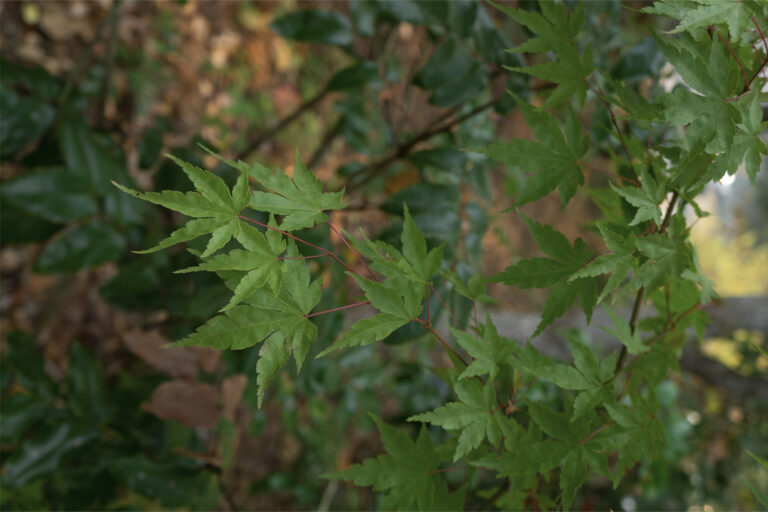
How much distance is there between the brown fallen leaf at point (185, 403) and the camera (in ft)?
2.57

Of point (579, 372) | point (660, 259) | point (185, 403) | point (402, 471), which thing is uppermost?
point (660, 259)

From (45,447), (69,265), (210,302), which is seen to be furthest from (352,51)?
(45,447)

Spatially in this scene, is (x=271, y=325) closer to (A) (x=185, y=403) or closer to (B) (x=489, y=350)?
(B) (x=489, y=350)

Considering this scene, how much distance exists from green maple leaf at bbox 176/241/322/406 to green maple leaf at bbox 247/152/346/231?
33 mm

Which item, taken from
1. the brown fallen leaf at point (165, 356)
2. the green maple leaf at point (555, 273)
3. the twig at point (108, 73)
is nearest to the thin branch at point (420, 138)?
the green maple leaf at point (555, 273)

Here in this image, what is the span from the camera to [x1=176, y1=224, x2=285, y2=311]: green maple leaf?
42 cm

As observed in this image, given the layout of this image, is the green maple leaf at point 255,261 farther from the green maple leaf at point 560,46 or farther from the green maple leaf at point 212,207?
the green maple leaf at point 560,46

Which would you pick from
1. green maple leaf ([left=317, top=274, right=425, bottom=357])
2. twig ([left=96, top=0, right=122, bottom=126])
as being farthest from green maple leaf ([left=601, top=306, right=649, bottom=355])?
twig ([left=96, top=0, right=122, bottom=126])

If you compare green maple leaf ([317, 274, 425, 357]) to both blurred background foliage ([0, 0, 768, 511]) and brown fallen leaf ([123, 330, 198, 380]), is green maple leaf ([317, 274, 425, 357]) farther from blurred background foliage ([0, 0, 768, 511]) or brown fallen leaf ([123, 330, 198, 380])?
brown fallen leaf ([123, 330, 198, 380])

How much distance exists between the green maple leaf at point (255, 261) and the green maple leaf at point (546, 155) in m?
0.26

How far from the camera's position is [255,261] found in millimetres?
442

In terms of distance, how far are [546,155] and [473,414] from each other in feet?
0.96

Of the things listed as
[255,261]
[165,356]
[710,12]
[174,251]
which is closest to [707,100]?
[710,12]

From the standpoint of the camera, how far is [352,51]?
3.31 feet
